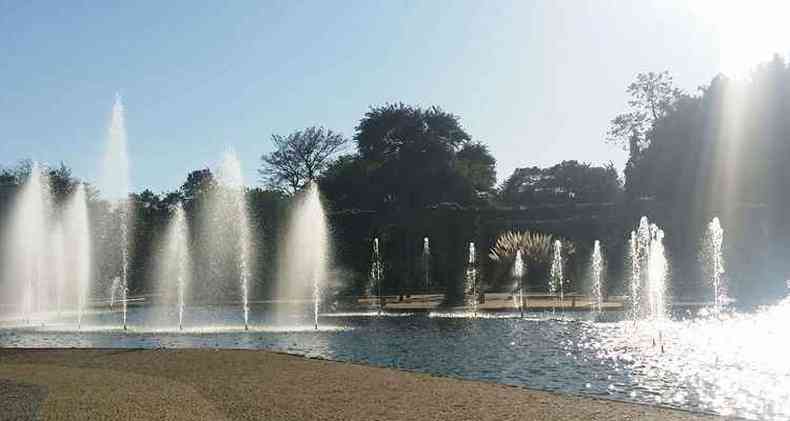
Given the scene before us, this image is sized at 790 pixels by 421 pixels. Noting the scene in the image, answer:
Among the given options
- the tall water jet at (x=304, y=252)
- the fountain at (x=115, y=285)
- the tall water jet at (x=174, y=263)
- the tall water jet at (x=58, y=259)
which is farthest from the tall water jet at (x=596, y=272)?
the fountain at (x=115, y=285)

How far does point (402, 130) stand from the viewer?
73.4 meters

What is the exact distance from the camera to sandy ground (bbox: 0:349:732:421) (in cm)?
1031

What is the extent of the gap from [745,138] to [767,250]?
1230cm

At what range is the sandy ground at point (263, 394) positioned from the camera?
10.3 meters

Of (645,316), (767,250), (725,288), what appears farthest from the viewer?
(767,250)

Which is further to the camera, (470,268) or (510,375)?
(470,268)

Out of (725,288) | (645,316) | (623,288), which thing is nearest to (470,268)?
(623,288)

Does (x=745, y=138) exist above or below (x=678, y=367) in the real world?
above

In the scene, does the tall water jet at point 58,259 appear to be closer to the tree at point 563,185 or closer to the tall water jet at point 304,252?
the tall water jet at point 304,252

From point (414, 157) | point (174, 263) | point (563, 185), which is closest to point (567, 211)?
point (414, 157)

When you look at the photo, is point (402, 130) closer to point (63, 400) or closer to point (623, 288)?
point (623, 288)

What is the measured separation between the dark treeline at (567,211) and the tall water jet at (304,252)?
86cm

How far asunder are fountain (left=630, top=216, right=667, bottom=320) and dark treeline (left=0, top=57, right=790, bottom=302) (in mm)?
1235

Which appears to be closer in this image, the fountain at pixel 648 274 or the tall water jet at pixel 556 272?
the fountain at pixel 648 274
